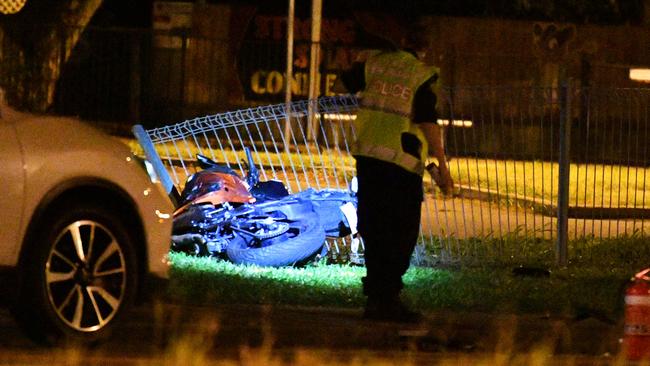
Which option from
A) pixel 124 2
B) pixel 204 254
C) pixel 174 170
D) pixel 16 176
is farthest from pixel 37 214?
pixel 124 2

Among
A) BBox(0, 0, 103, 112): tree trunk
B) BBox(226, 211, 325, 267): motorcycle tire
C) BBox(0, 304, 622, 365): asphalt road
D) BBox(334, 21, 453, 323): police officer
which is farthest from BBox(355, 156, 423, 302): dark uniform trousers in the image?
BBox(0, 0, 103, 112): tree trunk

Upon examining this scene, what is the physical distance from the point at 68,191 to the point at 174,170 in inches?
241

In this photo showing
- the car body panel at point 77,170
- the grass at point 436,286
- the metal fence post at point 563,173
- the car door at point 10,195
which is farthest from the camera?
the metal fence post at point 563,173

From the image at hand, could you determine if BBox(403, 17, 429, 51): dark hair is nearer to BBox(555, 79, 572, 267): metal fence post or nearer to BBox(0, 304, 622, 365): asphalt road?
BBox(0, 304, 622, 365): asphalt road

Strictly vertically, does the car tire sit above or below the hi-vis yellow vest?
below

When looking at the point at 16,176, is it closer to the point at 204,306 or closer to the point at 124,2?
the point at 204,306

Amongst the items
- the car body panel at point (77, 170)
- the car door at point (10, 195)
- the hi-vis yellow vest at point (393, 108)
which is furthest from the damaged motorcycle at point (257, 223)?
the car door at point (10, 195)

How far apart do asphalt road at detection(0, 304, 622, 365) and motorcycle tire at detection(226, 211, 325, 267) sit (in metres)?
1.61

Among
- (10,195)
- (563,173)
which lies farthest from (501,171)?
(10,195)

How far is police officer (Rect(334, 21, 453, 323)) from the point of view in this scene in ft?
26.1

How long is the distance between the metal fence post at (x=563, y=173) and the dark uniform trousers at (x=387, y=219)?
8.68ft

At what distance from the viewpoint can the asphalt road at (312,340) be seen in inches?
270

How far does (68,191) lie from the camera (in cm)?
682

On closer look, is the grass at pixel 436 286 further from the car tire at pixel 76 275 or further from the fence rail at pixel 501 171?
the car tire at pixel 76 275
